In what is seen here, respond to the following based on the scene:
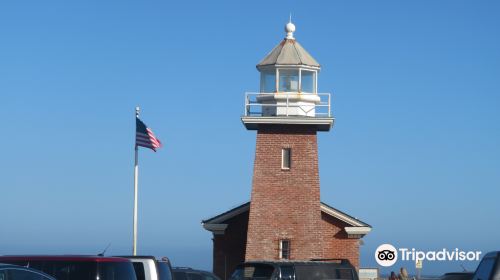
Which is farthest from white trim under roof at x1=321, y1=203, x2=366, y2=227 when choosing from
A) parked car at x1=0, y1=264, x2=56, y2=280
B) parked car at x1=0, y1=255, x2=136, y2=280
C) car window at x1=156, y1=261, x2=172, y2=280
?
parked car at x1=0, y1=264, x2=56, y2=280

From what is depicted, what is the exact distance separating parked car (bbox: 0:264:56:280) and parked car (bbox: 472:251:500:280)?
6.40m

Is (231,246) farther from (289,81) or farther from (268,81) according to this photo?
(289,81)

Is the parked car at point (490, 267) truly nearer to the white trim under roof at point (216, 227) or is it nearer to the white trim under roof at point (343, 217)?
the white trim under roof at point (343, 217)

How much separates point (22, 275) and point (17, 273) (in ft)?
0.41

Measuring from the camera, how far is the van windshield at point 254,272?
2831 cm

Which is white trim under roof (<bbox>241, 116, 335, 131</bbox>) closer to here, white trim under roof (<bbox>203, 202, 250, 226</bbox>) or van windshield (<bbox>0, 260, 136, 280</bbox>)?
white trim under roof (<bbox>203, 202, 250, 226</bbox>)

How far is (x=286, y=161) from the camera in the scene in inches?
1561

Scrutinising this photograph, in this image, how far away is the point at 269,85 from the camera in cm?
3959

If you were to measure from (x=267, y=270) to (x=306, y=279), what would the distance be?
1492 mm

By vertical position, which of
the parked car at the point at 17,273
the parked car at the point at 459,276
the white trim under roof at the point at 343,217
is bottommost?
the parked car at the point at 459,276

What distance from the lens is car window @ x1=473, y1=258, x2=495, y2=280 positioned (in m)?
15.4

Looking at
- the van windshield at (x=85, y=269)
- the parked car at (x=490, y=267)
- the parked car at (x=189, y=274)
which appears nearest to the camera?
the parked car at (x=490, y=267)

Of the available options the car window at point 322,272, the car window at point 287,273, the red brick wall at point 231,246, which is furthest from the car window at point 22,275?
the red brick wall at point 231,246

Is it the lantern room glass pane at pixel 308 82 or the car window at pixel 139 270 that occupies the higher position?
the lantern room glass pane at pixel 308 82
